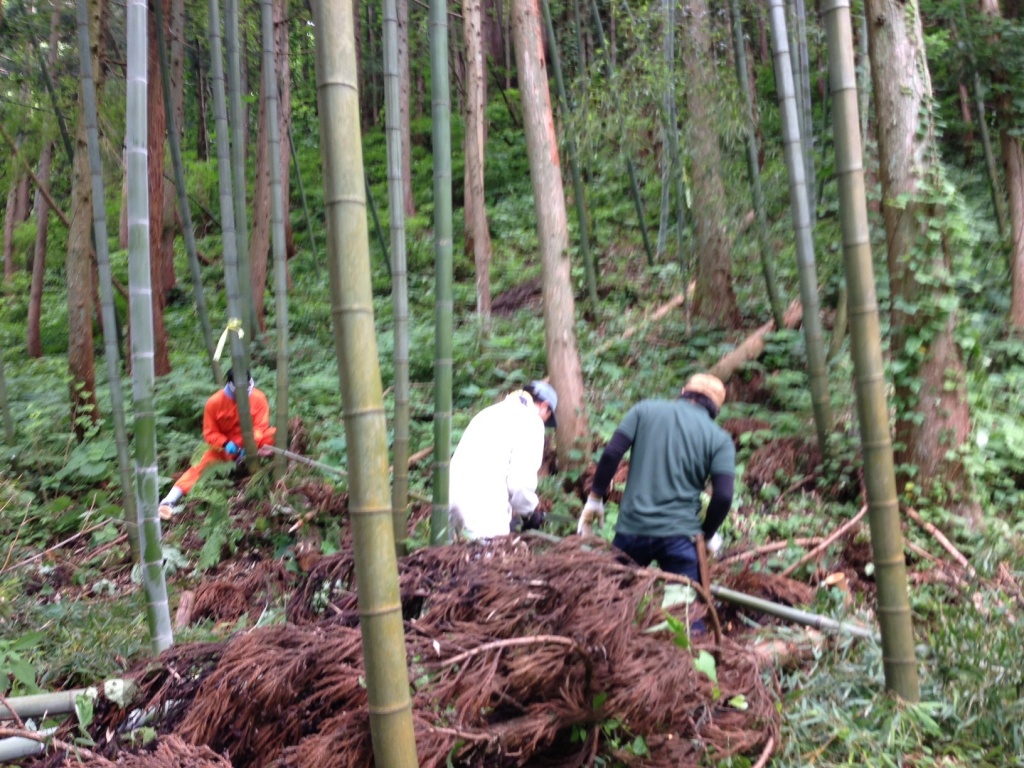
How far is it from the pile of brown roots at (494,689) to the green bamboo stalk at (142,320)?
911mm

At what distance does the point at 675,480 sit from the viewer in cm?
344

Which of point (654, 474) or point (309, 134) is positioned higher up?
point (309, 134)

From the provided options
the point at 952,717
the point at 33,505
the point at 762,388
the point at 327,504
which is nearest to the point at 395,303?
the point at 327,504

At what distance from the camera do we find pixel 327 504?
18.2ft

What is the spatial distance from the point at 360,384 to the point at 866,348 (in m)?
1.71

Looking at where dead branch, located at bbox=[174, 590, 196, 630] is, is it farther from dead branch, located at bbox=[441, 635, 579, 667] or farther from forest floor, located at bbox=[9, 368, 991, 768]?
dead branch, located at bbox=[441, 635, 579, 667]

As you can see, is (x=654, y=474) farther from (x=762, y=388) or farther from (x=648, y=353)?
(x=648, y=353)

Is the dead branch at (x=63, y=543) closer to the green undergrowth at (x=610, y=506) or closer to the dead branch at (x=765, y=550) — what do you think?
the green undergrowth at (x=610, y=506)

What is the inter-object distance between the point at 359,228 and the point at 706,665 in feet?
5.56

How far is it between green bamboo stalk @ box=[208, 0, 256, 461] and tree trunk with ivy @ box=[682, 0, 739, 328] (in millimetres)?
3845

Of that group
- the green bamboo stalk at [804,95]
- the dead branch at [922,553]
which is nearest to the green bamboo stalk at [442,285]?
the dead branch at [922,553]

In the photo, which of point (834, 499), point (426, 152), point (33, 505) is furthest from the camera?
point (426, 152)

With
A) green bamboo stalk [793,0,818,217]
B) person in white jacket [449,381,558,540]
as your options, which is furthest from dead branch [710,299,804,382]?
person in white jacket [449,381,558,540]

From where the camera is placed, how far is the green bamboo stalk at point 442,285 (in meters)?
3.66
